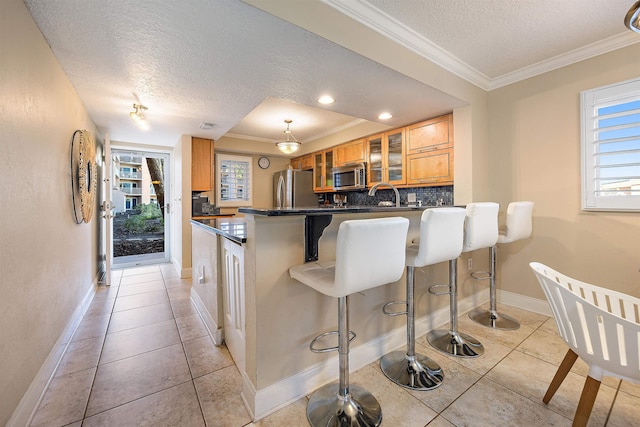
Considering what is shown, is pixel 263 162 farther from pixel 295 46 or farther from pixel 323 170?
pixel 295 46

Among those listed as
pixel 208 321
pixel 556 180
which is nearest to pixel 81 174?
pixel 208 321

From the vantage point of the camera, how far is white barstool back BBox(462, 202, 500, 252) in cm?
190

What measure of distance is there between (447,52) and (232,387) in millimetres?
3043

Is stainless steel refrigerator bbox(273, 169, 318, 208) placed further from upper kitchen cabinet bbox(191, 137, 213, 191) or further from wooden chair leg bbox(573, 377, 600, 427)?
wooden chair leg bbox(573, 377, 600, 427)

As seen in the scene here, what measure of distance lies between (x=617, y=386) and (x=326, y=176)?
4060 mm

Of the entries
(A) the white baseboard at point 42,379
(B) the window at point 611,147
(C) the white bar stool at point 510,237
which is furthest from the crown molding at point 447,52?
(A) the white baseboard at point 42,379

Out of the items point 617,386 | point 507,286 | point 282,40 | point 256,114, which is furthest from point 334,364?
point 256,114

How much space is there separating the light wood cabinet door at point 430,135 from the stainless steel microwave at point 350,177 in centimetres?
88

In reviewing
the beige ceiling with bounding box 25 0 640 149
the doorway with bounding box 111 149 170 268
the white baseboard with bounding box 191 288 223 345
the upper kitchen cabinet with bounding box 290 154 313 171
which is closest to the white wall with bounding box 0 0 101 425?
the beige ceiling with bounding box 25 0 640 149

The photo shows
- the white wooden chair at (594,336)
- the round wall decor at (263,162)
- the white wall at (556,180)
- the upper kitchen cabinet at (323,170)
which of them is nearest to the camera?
the white wooden chair at (594,336)

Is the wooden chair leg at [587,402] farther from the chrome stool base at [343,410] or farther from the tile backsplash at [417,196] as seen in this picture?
the tile backsplash at [417,196]

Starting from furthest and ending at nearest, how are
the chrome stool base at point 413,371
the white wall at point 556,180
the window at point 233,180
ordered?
the window at point 233,180
the white wall at point 556,180
the chrome stool base at point 413,371

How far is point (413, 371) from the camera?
65.1 inches

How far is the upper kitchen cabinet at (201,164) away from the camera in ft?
13.4
